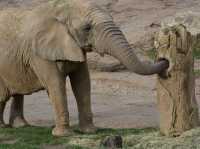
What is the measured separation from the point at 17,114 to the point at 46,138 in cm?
203

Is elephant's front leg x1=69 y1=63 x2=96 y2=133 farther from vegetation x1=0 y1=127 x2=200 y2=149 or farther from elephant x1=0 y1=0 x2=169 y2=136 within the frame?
vegetation x1=0 y1=127 x2=200 y2=149

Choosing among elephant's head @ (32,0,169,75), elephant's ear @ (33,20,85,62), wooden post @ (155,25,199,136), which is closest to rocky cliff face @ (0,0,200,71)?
elephant's ear @ (33,20,85,62)

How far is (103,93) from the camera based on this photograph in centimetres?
1812

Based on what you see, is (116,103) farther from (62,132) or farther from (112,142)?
(112,142)

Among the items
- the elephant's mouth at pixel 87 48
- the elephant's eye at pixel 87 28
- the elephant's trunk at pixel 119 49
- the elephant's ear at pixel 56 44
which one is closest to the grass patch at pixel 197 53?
the elephant's ear at pixel 56 44

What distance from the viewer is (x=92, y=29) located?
1127cm

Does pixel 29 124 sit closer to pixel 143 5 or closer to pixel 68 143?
pixel 68 143

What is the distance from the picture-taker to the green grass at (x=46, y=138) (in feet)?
35.6

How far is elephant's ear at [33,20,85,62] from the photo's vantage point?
11391 millimetres

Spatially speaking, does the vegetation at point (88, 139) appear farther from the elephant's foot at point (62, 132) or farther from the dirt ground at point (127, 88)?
the dirt ground at point (127, 88)

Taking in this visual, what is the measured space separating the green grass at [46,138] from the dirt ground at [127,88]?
1.30 m

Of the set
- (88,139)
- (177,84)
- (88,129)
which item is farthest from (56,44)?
(177,84)

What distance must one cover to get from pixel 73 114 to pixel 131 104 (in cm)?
169

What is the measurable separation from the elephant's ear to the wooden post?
1587 mm
